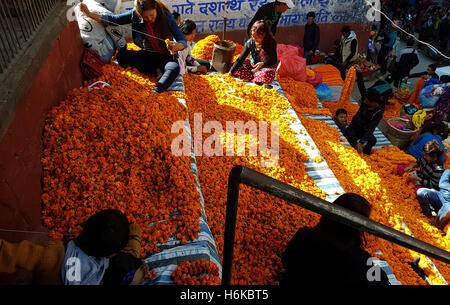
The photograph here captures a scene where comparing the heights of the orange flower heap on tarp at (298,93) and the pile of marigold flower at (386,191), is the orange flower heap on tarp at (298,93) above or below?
above

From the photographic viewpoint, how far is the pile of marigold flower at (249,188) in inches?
116

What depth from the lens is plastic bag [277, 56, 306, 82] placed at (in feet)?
23.3

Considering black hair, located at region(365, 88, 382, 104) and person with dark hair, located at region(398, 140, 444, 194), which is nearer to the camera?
person with dark hair, located at region(398, 140, 444, 194)

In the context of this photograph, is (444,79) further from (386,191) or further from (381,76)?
(386,191)

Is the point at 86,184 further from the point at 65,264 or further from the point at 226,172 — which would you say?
the point at 226,172

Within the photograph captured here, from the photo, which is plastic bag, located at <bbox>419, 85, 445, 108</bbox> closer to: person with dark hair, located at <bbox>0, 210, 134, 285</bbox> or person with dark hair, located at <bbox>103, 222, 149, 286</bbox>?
person with dark hair, located at <bbox>103, 222, 149, 286</bbox>

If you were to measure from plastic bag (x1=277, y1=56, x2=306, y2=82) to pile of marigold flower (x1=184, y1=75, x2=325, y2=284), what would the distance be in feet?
4.72

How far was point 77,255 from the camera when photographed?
1.91m

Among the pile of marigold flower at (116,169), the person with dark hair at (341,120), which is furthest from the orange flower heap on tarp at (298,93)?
the pile of marigold flower at (116,169)

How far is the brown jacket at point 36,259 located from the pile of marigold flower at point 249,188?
1.54 m

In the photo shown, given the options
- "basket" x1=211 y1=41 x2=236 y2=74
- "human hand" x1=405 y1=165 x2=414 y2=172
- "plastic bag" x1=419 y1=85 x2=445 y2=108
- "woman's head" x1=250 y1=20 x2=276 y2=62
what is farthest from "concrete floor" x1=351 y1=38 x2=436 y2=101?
"basket" x1=211 y1=41 x2=236 y2=74

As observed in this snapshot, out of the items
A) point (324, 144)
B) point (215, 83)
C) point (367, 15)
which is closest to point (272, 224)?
point (324, 144)

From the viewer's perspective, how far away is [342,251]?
228 centimetres

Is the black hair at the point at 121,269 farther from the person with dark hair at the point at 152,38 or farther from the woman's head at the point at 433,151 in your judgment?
the woman's head at the point at 433,151
